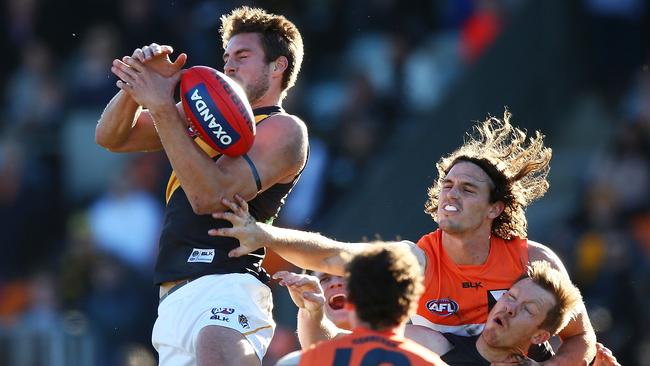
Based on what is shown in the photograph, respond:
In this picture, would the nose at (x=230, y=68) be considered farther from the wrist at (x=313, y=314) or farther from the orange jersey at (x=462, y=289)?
the orange jersey at (x=462, y=289)

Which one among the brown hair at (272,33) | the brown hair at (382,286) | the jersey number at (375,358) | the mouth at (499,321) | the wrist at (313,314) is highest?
the brown hair at (272,33)

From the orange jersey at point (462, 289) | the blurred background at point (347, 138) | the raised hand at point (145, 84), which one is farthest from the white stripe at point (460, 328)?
the blurred background at point (347, 138)

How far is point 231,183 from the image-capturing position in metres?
6.26

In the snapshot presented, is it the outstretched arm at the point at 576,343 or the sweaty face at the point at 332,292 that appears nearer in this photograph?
the outstretched arm at the point at 576,343

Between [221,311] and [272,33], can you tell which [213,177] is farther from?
[272,33]

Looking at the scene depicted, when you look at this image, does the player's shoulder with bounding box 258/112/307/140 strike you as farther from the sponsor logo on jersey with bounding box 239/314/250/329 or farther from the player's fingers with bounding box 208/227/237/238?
the sponsor logo on jersey with bounding box 239/314/250/329

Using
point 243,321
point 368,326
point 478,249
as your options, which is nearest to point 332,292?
point 478,249

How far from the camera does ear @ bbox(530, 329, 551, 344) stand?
6.73 m

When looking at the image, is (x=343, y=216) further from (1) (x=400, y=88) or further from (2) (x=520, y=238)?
(2) (x=520, y=238)

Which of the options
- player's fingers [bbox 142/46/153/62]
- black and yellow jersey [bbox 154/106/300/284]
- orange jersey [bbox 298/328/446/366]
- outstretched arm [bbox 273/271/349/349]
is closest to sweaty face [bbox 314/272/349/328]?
outstretched arm [bbox 273/271/349/349]

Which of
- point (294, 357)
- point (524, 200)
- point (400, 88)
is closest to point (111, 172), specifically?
point (400, 88)

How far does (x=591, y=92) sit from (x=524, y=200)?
706 cm

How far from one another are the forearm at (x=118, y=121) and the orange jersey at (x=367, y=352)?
6.28 feet

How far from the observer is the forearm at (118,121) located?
6.64m
